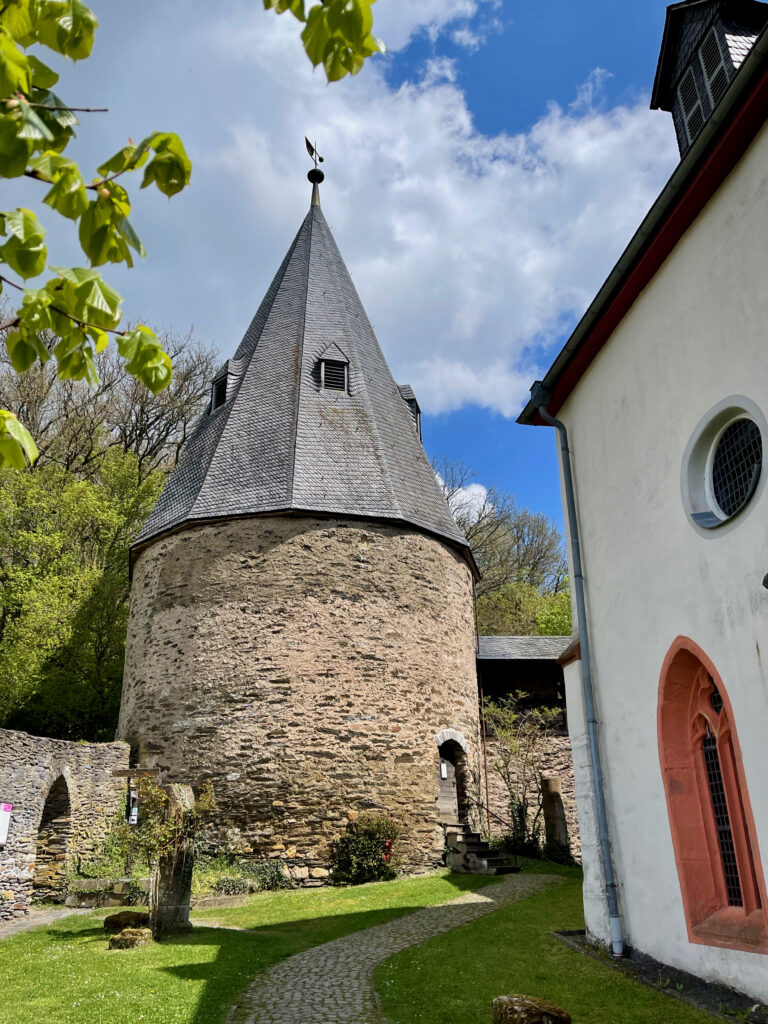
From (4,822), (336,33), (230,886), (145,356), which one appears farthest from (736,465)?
(4,822)

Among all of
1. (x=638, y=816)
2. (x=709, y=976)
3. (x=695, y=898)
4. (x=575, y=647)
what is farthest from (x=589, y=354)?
(x=709, y=976)

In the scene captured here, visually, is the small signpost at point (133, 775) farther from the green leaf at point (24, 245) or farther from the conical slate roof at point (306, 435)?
the green leaf at point (24, 245)

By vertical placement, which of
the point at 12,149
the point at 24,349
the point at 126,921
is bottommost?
the point at 126,921

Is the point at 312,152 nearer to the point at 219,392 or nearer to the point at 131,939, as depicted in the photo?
the point at 219,392

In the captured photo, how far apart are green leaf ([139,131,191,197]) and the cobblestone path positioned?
17.3ft

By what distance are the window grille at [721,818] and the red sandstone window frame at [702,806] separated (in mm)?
32

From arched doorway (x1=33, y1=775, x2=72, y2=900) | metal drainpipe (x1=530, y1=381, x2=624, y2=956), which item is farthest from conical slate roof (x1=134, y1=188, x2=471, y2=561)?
metal drainpipe (x1=530, y1=381, x2=624, y2=956)

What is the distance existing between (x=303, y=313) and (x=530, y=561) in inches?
672

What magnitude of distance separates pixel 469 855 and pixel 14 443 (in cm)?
1261

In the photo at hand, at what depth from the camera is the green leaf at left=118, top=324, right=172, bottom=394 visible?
103 inches

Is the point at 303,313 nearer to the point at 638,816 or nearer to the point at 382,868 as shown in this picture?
the point at 382,868

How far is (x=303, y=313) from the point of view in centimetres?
1880

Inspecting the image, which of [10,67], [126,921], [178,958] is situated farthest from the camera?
[126,921]

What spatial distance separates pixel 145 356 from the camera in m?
2.65
